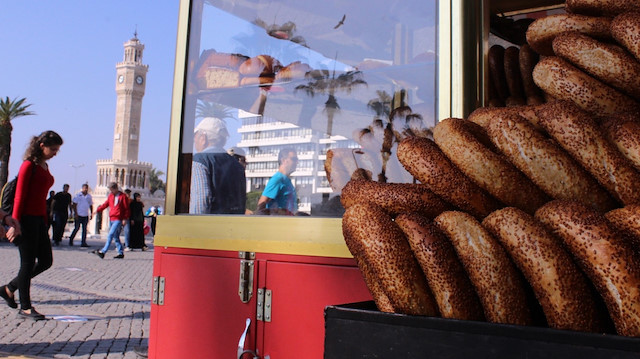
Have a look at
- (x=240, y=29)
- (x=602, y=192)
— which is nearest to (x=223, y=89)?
(x=240, y=29)

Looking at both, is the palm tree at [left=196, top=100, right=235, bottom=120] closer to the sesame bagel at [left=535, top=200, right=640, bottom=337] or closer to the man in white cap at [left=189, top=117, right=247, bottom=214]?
the man in white cap at [left=189, top=117, right=247, bottom=214]

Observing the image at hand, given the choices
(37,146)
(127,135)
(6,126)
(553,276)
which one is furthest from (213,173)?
(127,135)

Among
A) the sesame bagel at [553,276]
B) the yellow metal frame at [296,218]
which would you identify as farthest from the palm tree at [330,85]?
the sesame bagel at [553,276]

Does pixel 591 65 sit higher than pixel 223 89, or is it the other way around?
pixel 223 89

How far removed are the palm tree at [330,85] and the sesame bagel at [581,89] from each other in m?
1.23

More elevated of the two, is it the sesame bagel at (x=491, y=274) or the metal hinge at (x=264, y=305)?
the sesame bagel at (x=491, y=274)

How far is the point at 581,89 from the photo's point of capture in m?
1.35

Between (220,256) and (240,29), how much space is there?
1.11m

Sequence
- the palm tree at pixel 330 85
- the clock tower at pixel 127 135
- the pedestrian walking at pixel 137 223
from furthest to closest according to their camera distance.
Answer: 1. the clock tower at pixel 127 135
2. the pedestrian walking at pixel 137 223
3. the palm tree at pixel 330 85

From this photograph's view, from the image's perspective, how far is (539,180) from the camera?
3.83 ft

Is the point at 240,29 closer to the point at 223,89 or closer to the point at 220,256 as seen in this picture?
the point at 223,89

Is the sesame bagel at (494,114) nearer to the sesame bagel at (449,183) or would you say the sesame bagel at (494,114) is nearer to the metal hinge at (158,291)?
the sesame bagel at (449,183)

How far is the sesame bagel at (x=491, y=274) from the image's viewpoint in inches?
41.8

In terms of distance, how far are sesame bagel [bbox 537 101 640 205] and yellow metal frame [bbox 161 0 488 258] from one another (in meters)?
0.84
